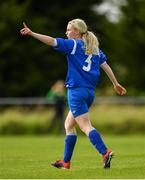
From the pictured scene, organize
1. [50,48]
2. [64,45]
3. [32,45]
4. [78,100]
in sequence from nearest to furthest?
[64,45], [78,100], [32,45], [50,48]

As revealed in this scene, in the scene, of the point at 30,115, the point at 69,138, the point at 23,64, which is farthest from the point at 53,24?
the point at 69,138

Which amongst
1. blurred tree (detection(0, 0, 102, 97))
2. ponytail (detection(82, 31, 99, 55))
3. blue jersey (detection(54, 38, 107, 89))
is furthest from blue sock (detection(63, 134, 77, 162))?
blurred tree (detection(0, 0, 102, 97))

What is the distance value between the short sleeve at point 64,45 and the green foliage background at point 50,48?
2464 centimetres

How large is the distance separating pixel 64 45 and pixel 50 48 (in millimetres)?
27112

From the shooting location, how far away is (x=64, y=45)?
32.0 ft

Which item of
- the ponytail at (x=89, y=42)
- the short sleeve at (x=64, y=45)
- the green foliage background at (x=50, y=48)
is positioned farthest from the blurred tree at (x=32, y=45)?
the short sleeve at (x=64, y=45)

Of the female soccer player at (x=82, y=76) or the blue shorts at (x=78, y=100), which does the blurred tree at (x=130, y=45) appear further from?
the blue shorts at (x=78, y=100)

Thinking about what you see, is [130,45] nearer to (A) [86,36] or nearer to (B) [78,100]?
(A) [86,36]

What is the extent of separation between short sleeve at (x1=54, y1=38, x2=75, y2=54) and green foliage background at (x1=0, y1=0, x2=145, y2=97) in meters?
24.6

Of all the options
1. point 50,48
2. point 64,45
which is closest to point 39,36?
point 64,45

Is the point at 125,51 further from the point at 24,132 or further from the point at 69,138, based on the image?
the point at 69,138

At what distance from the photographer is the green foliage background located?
35156 mm

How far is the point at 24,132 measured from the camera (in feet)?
90.3

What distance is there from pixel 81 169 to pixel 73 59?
4.55 feet
